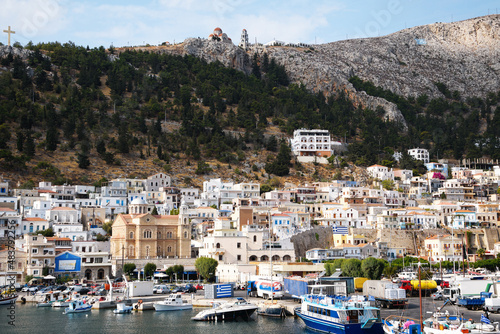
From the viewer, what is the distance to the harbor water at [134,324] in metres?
46.1

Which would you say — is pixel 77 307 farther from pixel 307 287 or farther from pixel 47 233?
pixel 47 233

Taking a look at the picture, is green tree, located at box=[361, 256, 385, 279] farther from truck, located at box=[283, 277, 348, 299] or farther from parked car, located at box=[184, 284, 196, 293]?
parked car, located at box=[184, 284, 196, 293]

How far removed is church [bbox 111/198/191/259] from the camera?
249ft

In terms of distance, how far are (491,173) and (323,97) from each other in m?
50.7

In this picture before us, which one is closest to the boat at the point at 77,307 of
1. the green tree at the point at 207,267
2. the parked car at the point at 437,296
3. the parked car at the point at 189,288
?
the parked car at the point at 189,288

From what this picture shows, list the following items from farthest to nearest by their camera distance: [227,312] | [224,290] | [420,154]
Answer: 1. [420,154]
2. [224,290]
3. [227,312]

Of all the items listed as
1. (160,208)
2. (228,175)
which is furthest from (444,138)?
(160,208)

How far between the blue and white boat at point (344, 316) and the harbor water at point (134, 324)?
4.60 feet

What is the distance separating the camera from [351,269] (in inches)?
2623

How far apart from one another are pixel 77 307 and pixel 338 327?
79.6ft

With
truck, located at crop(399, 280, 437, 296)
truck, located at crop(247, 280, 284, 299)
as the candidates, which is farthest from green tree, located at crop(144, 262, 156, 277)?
truck, located at crop(399, 280, 437, 296)

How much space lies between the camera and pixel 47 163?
103 metres

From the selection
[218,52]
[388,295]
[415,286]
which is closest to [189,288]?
[388,295]

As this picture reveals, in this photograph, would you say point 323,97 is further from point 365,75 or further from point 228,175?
point 228,175
